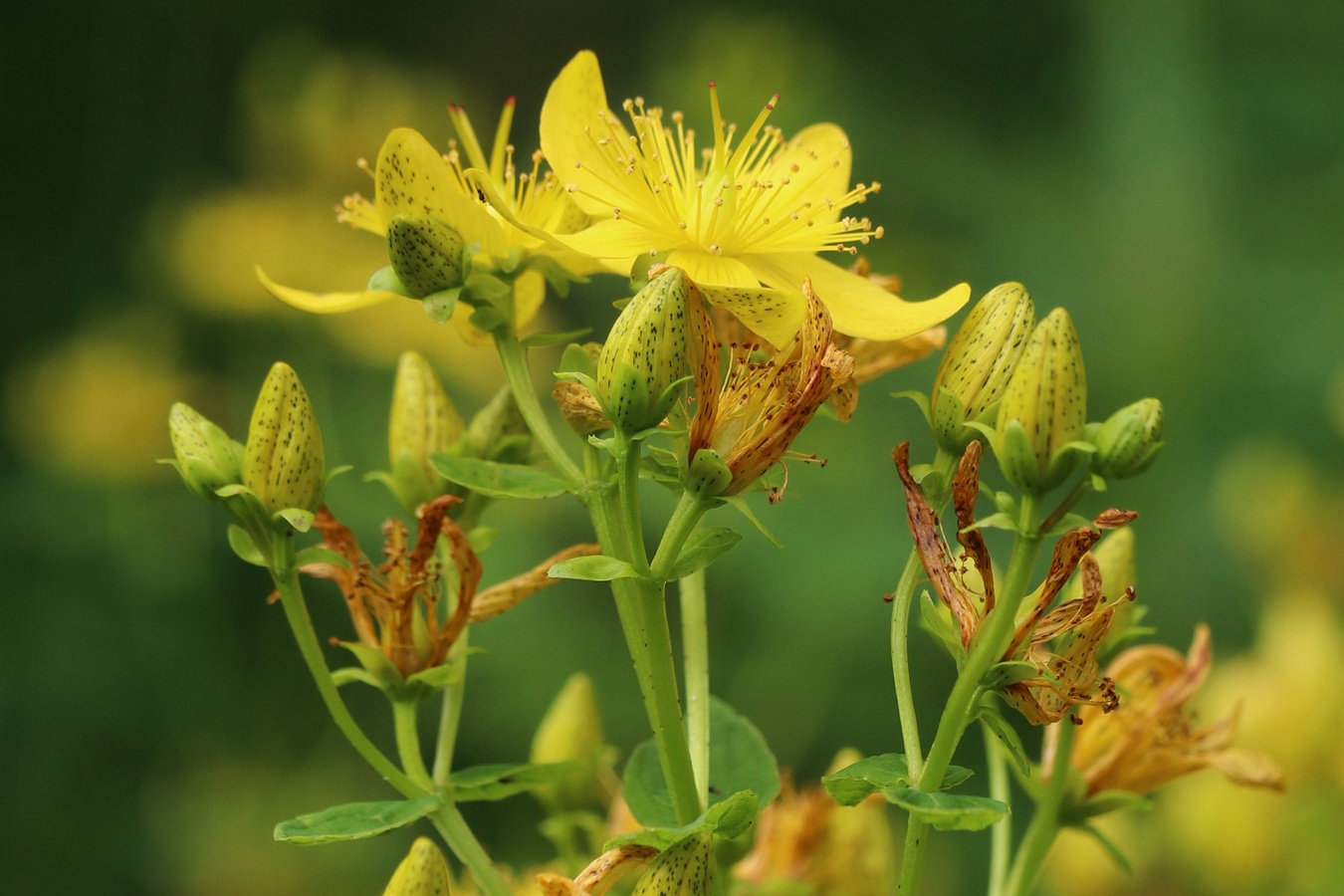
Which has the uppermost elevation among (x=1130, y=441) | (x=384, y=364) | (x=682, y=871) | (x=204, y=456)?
(x=1130, y=441)

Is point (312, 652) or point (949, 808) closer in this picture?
point (949, 808)

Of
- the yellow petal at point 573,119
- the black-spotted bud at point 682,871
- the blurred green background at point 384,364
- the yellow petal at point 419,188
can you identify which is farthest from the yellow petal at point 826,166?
the blurred green background at point 384,364

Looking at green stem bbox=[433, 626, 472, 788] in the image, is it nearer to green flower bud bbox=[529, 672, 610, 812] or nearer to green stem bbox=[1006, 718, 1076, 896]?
green flower bud bbox=[529, 672, 610, 812]

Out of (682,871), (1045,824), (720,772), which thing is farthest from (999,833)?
(682,871)

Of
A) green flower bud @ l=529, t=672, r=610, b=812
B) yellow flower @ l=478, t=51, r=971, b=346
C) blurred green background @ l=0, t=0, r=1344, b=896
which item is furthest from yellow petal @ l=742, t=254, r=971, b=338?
blurred green background @ l=0, t=0, r=1344, b=896

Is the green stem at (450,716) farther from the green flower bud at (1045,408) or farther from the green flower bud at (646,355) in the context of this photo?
the green flower bud at (1045,408)

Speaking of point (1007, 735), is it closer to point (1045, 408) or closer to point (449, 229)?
point (1045, 408)
